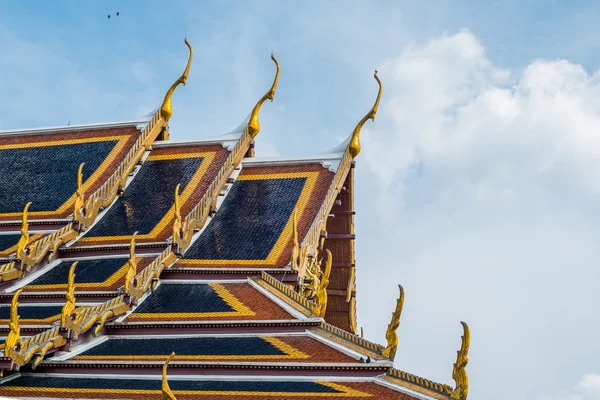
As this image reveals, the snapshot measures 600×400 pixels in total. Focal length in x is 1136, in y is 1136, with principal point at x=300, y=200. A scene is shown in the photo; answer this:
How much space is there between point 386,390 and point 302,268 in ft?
18.7

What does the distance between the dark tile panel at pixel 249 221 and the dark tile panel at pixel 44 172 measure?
3378 mm

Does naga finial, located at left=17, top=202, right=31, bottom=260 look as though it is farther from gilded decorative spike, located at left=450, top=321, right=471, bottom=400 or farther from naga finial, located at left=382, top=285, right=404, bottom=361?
gilded decorative spike, located at left=450, top=321, right=471, bottom=400

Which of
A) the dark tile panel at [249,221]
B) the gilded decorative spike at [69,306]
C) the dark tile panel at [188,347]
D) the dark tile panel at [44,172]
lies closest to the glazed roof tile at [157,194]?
the dark tile panel at [249,221]

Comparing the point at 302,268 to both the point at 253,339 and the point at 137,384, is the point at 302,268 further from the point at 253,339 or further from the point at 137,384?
the point at 137,384

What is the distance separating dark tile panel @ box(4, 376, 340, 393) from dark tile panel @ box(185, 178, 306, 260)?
15.7 ft

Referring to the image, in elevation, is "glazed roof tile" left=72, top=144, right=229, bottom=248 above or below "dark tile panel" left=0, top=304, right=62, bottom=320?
above

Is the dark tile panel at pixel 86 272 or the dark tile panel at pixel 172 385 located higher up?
the dark tile panel at pixel 86 272

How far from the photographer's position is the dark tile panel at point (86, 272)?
22750 mm

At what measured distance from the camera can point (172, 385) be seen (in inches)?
746

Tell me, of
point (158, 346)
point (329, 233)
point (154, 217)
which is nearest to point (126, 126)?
point (154, 217)

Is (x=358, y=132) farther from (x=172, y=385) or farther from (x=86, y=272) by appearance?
(x=172, y=385)

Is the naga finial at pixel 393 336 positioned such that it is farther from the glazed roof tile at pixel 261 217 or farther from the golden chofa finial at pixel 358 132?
the golden chofa finial at pixel 358 132

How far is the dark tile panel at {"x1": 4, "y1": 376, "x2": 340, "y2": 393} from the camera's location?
18.3 m

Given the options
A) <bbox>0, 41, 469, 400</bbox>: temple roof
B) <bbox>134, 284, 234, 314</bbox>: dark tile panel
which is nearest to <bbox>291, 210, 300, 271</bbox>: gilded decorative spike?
<bbox>0, 41, 469, 400</bbox>: temple roof
